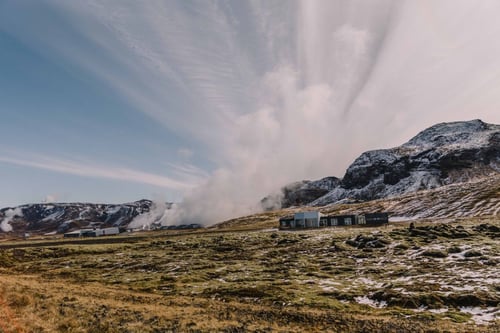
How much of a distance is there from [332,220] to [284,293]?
367 ft

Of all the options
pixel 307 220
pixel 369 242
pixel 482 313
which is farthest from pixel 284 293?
pixel 307 220

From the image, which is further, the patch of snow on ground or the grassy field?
the patch of snow on ground

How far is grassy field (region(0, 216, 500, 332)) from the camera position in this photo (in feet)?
64.7

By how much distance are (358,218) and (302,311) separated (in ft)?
388

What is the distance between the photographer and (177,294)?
31547mm

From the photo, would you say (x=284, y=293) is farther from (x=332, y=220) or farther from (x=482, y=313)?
(x=332, y=220)

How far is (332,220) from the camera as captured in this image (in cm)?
13525

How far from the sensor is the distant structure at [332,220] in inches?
5108

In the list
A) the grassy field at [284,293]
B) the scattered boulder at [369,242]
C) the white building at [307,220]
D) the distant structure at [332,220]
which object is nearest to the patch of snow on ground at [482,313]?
the grassy field at [284,293]

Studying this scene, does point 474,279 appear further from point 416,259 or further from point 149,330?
point 149,330

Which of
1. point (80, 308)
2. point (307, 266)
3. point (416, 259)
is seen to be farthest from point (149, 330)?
point (416, 259)

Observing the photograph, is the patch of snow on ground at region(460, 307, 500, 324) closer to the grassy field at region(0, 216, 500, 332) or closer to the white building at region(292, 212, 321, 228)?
the grassy field at region(0, 216, 500, 332)

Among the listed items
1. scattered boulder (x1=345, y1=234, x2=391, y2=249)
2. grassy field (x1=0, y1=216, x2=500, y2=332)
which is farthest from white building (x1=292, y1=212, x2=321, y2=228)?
grassy field (x1=0, y1=216, x2=500, y2=332)

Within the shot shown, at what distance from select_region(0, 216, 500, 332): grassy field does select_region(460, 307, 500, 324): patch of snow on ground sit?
0.06m
